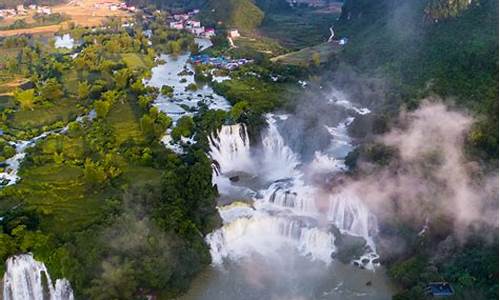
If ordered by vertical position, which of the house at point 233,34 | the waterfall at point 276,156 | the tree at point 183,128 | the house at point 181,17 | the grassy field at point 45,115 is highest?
the house at point 181,17

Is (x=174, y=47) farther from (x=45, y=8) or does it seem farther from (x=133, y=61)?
(x=45, y=8)

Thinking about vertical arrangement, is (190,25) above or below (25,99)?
Answer: above

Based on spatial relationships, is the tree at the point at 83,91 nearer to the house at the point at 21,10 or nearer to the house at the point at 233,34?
the house at the point at 233,34

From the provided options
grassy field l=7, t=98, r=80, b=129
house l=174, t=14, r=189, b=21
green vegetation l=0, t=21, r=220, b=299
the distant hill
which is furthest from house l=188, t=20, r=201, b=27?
grassy field l=7, t=98, r=80, b=129

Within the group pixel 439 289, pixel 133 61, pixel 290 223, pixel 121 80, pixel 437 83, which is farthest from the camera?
pixel 133 61

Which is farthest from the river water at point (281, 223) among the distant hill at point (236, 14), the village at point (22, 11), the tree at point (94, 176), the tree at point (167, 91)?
the village at point (22, 11)

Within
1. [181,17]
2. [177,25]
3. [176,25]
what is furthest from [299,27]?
[181,17]

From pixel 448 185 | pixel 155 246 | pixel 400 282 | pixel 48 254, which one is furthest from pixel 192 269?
pixel 448 185
